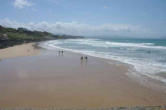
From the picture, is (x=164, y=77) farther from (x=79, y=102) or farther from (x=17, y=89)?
(x=17, y=89)

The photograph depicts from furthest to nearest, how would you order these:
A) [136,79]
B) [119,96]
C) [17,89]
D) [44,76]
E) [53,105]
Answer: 1. [44,76]
2. [136,79]
3. [17,89]
4. [119,96]
5. [53,105]

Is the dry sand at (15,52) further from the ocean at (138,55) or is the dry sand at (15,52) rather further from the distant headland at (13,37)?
the ocean at (138,55)

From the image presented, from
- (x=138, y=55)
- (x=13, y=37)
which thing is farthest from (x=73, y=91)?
(x=13, y=37)

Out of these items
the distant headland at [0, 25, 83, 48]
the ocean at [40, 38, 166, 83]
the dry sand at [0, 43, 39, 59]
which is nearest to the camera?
the ocean at [40, 38, 166, 83]

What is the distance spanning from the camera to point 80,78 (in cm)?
1073

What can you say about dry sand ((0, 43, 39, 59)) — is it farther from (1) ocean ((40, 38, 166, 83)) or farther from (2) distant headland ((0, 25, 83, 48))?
(1) ocean ((40, 38, 166, 83))

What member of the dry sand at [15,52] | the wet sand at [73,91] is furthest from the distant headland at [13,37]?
the wet sand at [73,91]

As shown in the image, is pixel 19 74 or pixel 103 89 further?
pixel 19 74

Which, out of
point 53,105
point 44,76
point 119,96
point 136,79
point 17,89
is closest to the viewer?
point 53,105

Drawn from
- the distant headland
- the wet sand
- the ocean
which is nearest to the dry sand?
the distant headland

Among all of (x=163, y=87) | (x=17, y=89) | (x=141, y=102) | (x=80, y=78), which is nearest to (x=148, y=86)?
Result: (x=163, y=87)

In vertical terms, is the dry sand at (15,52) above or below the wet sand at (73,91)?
above

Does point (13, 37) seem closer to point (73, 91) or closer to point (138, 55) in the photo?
point (138, 55)

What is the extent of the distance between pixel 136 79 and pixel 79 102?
5.66 m
